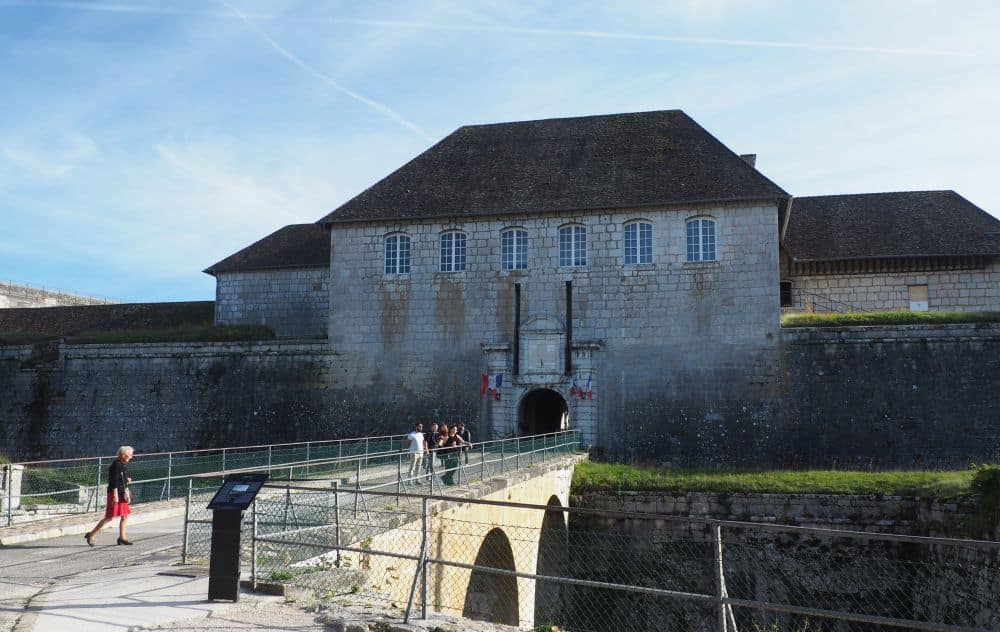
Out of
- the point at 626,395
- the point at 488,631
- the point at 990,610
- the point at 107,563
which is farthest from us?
the point at 626,395

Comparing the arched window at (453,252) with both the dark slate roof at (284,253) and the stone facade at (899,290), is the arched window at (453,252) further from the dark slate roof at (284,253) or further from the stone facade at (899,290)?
the stone facade at (899,290)

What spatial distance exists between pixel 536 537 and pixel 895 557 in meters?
8.08

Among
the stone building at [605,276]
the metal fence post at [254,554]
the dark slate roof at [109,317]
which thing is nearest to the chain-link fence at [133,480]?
the metal fence post at [254,554]

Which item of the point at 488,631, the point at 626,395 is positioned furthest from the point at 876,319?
the point at 488,631

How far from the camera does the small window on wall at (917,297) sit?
94.8ft

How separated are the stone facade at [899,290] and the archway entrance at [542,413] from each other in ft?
30.0

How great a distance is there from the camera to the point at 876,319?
2523 cm

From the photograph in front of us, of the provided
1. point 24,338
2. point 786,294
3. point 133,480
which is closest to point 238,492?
point 133,480

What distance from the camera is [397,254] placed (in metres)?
28.8

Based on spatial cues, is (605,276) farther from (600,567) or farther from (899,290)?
(899,290)

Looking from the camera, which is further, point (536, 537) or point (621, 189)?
point (621, 189)

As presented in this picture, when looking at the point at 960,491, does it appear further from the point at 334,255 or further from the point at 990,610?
the point at 334,255

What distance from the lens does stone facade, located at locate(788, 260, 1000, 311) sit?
92.8 feet

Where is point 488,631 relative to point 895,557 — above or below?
above
